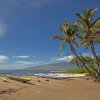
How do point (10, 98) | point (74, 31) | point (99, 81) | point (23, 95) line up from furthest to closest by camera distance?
point (74, 31), point (99, 81), point (23, 95), point (10, 98)

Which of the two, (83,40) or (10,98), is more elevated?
(83,40)

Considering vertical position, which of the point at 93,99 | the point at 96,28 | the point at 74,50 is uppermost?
the point at 96,28

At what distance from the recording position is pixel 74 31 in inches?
1227

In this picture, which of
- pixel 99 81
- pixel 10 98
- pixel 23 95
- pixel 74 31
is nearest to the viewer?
pixel 10 98

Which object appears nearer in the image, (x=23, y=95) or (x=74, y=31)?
(x=23, y=95)

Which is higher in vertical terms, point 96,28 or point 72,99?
point 96,28

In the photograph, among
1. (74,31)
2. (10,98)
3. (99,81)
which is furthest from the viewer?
(74,31)

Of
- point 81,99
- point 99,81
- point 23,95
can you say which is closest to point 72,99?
point 81,99

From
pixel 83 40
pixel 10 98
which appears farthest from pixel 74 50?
pixel 10 98

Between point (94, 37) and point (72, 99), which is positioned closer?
point (72, 99)

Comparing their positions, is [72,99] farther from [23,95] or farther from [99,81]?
[99,81]

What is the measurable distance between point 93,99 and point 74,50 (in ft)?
55.6

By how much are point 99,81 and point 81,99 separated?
47.1ft

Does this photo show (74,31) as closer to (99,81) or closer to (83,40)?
(83,40)
